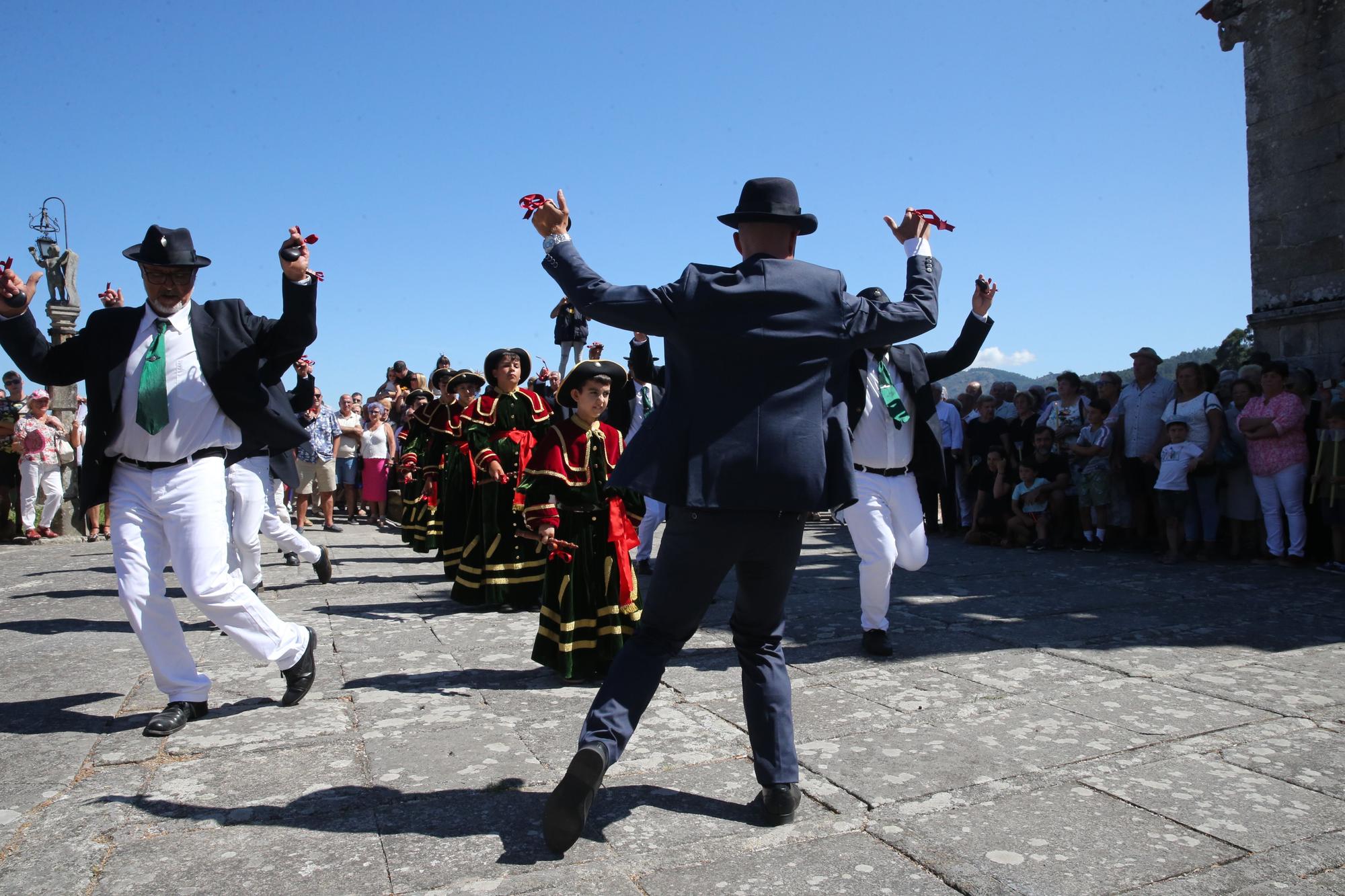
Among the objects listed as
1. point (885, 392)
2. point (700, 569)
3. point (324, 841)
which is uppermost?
point (885, 392)

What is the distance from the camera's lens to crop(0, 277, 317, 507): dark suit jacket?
4.37 m

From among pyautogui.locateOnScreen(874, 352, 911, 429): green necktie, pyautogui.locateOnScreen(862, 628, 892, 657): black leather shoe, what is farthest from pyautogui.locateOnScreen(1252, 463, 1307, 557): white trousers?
pyautogui.locateOnScreen(862, 628, 892, 657): black leather shoe

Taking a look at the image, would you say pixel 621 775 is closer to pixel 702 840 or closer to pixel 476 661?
pixel 702 840

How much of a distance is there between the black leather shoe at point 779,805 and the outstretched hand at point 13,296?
3511 millimetres

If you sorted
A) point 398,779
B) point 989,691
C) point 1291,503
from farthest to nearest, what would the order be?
point 1291,503 < point 989,691 < point 398,779

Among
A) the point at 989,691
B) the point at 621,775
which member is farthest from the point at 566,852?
the point at 989,691

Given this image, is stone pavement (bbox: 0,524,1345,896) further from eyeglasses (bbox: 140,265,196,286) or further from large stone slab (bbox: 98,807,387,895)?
eyeglasses (bbox: 140,265,196,286)

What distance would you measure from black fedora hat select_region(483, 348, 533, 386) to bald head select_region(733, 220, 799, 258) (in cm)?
455

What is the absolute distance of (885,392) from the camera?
5.57 m

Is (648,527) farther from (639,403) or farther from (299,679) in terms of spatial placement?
(299,679)

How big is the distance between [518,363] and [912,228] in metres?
A: 4.47

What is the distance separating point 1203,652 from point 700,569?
3658 millimetres

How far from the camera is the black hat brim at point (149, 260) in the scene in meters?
4.43

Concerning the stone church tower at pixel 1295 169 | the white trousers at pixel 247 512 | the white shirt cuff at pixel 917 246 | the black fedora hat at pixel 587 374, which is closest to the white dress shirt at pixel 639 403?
the white trousers at pixel 247 512
